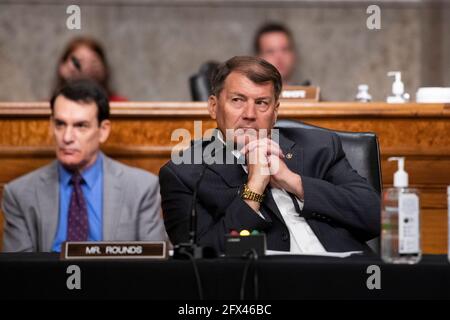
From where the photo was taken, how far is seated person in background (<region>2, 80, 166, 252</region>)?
12.8 ft

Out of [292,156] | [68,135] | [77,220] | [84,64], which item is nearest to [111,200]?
[77,220]

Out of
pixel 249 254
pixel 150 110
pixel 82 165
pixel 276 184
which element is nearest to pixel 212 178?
pixel 276 184

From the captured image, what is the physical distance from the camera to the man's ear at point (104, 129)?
418 centimetres

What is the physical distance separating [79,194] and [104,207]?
0.12 meters

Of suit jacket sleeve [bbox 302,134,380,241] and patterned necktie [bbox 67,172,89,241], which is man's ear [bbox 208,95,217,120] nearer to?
suit jacket sleeve [bbox 302,134,380,241]

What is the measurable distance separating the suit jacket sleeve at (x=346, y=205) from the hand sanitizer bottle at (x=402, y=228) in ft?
1.81

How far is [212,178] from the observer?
120 inches

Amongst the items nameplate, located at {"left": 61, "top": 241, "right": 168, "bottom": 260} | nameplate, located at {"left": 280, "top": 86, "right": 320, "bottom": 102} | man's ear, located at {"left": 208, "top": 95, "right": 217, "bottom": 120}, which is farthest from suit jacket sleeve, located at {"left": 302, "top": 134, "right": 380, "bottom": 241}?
nameplate, located at {"left": 280, "top": 86, "right": 320, "bottom": 102}

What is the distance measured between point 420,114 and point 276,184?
5.06 ft

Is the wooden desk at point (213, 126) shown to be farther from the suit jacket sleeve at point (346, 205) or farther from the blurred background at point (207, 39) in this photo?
the blurred background at point (207, 39)

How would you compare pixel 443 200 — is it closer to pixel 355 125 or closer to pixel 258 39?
pixel 355 125

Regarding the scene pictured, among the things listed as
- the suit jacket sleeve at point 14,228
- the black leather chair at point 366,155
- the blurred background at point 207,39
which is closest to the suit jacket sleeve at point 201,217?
the black leather chair at point 366,155

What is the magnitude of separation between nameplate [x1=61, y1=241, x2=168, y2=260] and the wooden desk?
212cm
